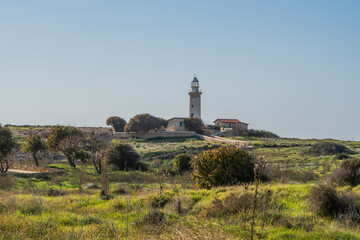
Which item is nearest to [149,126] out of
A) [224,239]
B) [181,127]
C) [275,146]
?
[181,127]

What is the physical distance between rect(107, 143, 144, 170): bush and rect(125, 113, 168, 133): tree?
31434mm

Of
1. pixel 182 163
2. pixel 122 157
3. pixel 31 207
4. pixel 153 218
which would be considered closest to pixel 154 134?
pixel 122 157

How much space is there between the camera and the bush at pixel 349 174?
13266mm

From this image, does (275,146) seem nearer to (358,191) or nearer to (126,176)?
(126,176)

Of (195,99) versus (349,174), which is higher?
(195,99)

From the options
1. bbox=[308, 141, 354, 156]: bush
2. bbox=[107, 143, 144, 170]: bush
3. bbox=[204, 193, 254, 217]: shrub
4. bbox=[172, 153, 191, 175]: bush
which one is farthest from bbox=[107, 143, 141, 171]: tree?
bbox=[204, 193, 254, 217]: shrub

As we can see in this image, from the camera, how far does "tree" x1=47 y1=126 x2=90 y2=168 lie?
1193 inches

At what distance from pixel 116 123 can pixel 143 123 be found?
33.8 feet

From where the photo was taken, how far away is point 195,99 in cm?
7712

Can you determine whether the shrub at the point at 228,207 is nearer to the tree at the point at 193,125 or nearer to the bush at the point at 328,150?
the bush at the point at 328,150

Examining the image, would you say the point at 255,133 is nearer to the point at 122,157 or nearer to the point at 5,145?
the point at 122,157

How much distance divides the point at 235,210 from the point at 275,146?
40.6 meters

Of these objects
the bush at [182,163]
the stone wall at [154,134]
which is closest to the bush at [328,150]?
the bush at [182,163]

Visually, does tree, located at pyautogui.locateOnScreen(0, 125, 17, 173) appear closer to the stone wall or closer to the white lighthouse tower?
the stone wall
